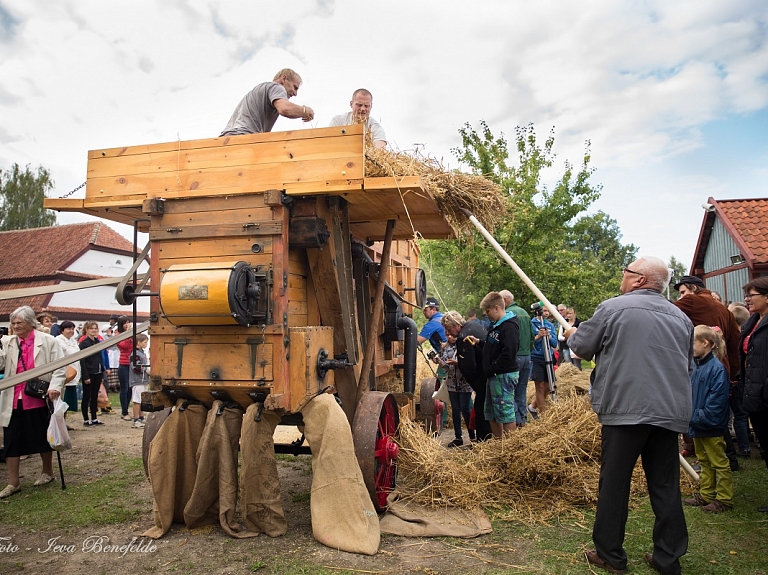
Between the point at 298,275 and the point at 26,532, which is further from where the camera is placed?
the point at 298,275

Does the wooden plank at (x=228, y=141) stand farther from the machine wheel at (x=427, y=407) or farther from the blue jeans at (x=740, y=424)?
the blue jeans at (x=740, y=424)

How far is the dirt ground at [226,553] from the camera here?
341 centimetres

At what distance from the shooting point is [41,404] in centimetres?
533

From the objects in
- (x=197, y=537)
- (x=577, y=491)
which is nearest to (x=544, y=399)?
(x=577, y=491)

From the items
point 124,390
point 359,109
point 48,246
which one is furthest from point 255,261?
point 48,246

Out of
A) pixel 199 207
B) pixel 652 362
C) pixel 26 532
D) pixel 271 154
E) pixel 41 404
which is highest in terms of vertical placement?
pixel 271 154

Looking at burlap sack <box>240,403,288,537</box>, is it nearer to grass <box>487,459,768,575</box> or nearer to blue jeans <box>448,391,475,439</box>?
grass <box>487,459,768,575</box>

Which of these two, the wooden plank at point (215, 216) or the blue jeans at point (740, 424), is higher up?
the wooden plank at point (215, 216)

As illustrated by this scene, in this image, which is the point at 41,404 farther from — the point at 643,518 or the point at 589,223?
Result: the point at 589,223

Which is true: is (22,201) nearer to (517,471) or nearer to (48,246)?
(48,246)

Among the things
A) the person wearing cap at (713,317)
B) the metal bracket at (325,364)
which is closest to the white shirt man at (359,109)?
the metal bracket at (325,364)

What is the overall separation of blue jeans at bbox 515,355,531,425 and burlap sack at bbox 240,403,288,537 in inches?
150

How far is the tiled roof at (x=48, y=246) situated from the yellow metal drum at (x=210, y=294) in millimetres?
24766

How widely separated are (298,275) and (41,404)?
2.99 metres
